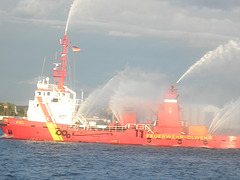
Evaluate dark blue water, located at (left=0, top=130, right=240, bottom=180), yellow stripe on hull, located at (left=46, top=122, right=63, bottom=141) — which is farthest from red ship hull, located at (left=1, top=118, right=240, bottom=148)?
dark blue water, located at (left=0, top=130, right=240, bottom=180)

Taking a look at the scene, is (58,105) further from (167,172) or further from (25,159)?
(167,172)

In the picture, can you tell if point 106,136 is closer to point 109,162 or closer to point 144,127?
point 144,127

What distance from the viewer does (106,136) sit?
156 feet

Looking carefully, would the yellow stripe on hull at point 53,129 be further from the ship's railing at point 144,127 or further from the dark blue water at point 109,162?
the ship's railing at point 144,127

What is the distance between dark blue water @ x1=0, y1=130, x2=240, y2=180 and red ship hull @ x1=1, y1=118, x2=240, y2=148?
114 cm

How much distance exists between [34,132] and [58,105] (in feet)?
13.0

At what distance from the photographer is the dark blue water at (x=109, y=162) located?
28797 mm

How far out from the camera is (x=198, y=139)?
154 ft

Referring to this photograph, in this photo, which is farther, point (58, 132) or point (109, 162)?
point (58, 132)

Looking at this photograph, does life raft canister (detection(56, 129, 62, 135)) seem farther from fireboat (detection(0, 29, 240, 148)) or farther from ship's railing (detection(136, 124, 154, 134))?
ship's railing (detection(136, 124, 154, 134))

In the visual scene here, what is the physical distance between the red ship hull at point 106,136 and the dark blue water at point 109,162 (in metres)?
1.14

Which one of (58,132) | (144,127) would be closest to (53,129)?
(58,132)

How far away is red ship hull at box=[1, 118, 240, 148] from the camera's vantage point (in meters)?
46.2

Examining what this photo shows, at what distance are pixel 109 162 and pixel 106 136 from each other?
1362 centimetres
